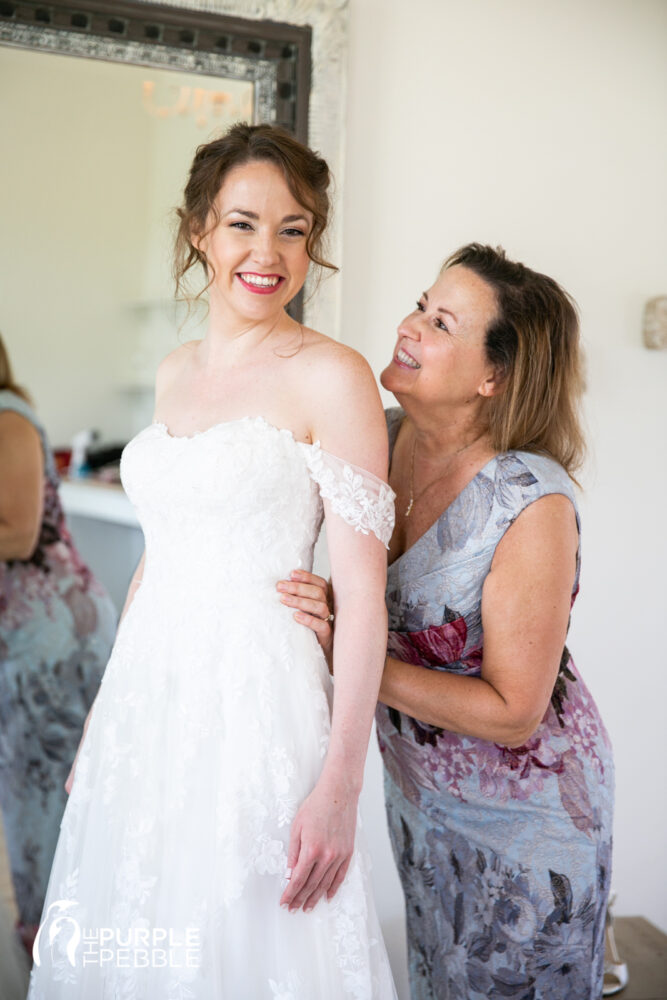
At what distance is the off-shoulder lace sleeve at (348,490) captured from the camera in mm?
1309

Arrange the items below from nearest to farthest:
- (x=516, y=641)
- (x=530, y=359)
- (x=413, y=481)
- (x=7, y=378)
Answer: (x=516, y=641) < (x=530, y=359) < (x=413, y=481) < (x=7, y=378)

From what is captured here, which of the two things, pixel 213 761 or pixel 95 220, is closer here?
pixel 213 761

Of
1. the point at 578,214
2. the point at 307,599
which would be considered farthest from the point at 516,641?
the point at 578,214

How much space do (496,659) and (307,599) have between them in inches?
16.2

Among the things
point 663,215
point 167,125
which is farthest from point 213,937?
point 663,215

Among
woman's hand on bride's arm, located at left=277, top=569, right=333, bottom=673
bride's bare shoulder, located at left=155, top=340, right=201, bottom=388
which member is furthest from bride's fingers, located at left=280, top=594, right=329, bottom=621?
bride's bare shoulder, located at left=155, top=340, right=201, bottom=388

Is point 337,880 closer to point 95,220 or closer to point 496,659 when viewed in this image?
point 496,659

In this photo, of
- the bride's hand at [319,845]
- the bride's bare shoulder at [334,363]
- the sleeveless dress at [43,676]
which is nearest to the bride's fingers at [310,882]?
the bride's hand at [319,845]

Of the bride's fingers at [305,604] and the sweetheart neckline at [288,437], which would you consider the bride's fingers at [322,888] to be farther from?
the sweetheart neckline at [288,437]

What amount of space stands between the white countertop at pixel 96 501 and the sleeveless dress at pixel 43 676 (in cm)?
3

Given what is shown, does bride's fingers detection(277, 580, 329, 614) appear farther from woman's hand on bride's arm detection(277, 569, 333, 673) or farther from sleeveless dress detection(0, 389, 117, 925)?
sleeveless dress detection(0, 389, 117, 925)

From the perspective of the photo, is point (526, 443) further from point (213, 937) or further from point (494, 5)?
point (494, 5)

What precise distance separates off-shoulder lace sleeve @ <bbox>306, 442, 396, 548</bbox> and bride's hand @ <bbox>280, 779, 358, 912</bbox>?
1.16ft

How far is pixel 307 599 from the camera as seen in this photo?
1.34 m
